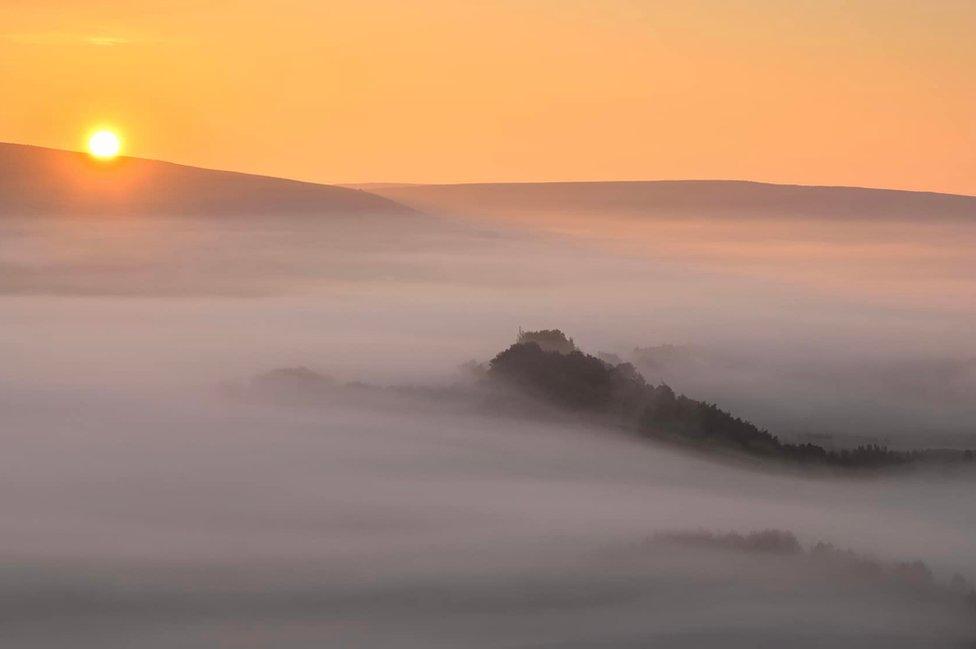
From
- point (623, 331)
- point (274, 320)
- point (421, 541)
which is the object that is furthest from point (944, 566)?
point (274, 320)

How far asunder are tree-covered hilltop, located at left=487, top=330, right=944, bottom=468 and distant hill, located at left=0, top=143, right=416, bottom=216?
342ft

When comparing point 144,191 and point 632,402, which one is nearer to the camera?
point 632,402

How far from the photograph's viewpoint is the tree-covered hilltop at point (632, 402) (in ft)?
187

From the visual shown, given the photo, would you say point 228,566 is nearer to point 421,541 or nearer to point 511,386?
point 421,541

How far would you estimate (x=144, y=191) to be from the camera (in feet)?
561

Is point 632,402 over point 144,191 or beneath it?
beneath

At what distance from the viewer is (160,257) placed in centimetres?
16288

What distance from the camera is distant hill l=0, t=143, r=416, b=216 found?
160 m

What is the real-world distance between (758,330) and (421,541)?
87821 mm

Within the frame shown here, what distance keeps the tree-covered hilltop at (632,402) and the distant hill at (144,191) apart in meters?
104

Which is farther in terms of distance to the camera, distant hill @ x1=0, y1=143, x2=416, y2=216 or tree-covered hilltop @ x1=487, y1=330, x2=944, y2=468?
distant hill @ x1=0, y1=143, x2=416, y2=216

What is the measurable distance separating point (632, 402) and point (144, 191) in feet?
394

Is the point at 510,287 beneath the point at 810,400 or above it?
above

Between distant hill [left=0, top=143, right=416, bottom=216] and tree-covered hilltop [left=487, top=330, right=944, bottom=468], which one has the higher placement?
distant hill [left=0, top=143, right=416, bottom=216]
